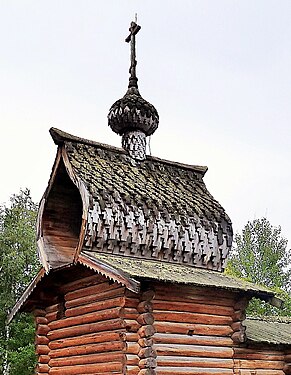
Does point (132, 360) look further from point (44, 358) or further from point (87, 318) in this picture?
point (44, 358)

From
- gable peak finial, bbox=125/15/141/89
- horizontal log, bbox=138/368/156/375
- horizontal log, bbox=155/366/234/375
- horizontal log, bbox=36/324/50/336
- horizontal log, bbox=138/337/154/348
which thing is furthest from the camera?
gable peak finial, bbox=125/15/141/89

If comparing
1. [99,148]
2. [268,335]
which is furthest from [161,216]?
[268,335]

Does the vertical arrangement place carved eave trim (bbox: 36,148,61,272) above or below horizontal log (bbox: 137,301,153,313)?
above

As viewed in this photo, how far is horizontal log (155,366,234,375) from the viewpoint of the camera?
37.3ft

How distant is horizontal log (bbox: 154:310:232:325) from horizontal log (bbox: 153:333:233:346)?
0.86 ft

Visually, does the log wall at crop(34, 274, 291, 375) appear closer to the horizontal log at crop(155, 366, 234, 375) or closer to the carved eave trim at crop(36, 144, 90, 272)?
the horizontal log at crop(155, 366, 234, 375)

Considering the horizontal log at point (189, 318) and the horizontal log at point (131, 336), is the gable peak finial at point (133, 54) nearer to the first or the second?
the horizontal log at point (189, 318)

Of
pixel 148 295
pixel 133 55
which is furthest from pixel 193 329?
pixel 133 55

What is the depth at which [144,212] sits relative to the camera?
12820 millimetres

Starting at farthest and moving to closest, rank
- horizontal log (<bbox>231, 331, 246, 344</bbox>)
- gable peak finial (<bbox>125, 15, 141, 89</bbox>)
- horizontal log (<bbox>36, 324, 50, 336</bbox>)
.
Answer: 1. gable peak finial (<bbox>125, 15, 141, 89</bbox>)
2. horizontal log (<bbox>36, 324, 50, 336</bbox>)
3. horizontal log (<bbox>231, 331, 246, 344</bbox>)

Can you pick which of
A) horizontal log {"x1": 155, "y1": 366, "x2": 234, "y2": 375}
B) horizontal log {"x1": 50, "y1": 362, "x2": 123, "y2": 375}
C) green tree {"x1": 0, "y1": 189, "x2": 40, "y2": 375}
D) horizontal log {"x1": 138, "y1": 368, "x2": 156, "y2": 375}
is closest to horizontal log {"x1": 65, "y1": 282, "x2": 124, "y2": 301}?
horizontal log {"x1": 50, "y1": 362, "x2": 123, "y2": 375}

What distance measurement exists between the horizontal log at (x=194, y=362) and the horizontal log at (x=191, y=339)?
262mm

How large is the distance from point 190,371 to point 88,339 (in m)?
1.88

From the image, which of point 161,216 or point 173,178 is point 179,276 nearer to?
point 161,216
